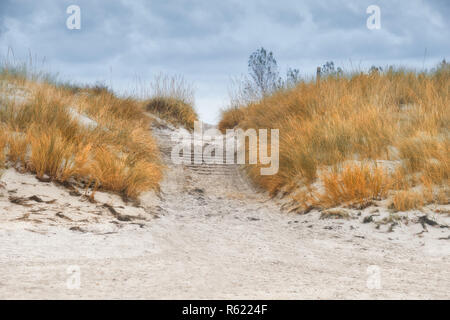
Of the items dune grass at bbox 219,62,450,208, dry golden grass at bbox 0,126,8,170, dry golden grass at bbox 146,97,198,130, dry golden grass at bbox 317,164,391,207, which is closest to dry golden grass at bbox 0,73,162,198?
dry golden grass at bbox 0,126,8,170

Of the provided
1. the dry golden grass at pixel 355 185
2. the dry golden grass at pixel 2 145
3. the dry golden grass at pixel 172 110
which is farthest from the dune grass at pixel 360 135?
the dry golden grass at pixel 172 110

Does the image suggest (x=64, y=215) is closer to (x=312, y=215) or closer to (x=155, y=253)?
(x=155, y=253)

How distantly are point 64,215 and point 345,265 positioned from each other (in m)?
2.42

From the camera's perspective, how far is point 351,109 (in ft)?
20.7

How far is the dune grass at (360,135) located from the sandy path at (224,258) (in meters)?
0.54

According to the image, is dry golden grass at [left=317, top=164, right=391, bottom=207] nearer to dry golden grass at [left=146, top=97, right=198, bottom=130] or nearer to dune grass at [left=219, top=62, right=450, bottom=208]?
dune grass at [left=219, top=62, right=450, bottom=208]

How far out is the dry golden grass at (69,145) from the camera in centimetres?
446

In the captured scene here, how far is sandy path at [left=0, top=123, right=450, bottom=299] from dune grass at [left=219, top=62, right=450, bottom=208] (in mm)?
536

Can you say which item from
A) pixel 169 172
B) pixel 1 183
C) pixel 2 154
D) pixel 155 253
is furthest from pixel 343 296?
pixel 169 172

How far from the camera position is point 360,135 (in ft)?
17.8

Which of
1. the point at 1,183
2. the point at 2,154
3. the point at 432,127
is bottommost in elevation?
the point at 1,183

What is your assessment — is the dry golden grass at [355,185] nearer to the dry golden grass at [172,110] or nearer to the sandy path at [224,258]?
the sandy path at [224,258]

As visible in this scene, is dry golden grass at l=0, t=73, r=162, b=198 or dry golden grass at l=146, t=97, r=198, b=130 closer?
dry golden grass at l=0, t=73, r=162, b=198

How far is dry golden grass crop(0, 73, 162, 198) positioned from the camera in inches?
176
